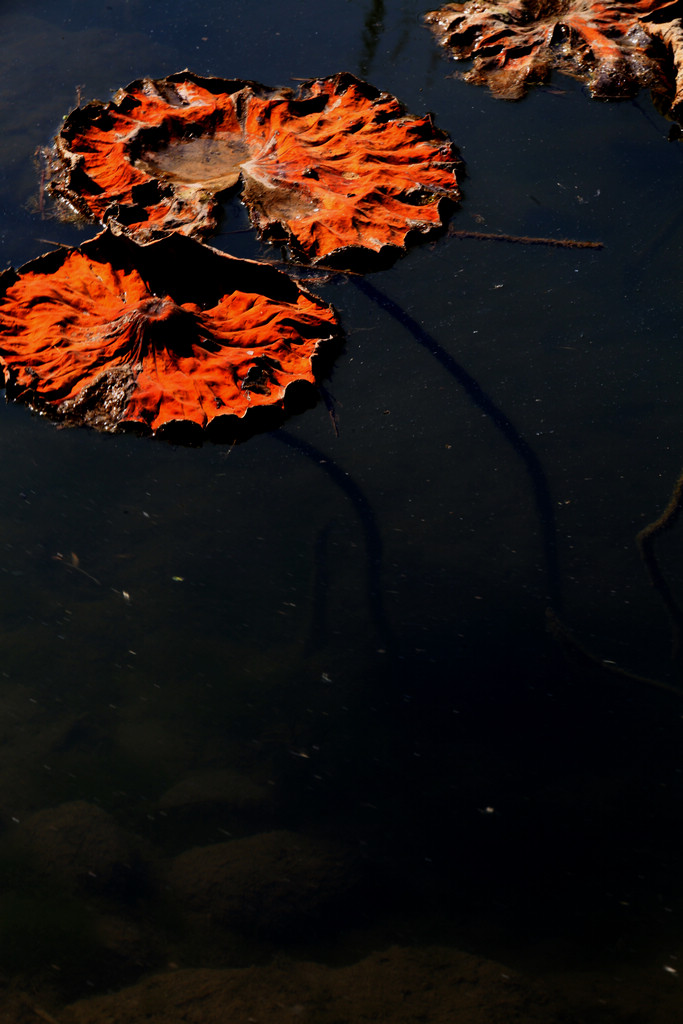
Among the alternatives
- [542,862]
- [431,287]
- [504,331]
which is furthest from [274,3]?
[542,862]

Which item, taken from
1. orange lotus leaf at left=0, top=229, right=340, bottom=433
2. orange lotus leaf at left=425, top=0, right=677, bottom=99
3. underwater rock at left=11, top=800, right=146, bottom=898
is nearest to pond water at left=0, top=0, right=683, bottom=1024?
underwater rock at left=11, top=800, right=146, bottom=898

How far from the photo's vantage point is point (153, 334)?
9.70 ft

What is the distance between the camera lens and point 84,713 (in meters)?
2.28

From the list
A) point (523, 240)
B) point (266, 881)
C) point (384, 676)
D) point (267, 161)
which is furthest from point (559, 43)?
point (266, 881)

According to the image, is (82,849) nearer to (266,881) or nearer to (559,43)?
(266,881)

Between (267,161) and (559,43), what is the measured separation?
1.88 meters

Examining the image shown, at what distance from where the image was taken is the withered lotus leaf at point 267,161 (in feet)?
11.3

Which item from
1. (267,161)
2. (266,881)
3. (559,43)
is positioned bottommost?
(266,881)

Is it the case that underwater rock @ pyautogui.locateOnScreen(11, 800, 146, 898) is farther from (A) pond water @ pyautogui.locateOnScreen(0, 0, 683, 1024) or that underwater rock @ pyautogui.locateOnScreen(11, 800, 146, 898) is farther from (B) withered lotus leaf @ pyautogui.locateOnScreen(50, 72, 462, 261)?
(B) withered lotus leaf @ pyautogui.locateOnScreen(50, 72, 462, 261)

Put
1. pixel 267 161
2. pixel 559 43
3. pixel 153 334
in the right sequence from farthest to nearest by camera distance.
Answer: pixel 559 43
pixel 267 161
pixel 153 334

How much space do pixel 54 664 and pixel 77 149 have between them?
8.52 feet

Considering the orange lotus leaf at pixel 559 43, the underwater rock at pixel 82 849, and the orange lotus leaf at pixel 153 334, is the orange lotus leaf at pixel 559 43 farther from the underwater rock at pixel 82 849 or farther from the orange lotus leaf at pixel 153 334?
the underwater rock at pixel 82 849

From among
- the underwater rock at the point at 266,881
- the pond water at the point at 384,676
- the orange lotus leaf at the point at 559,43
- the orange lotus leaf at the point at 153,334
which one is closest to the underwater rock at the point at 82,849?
the pond water at the point at 384,676

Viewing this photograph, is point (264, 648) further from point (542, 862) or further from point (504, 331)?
point (504, 331)
